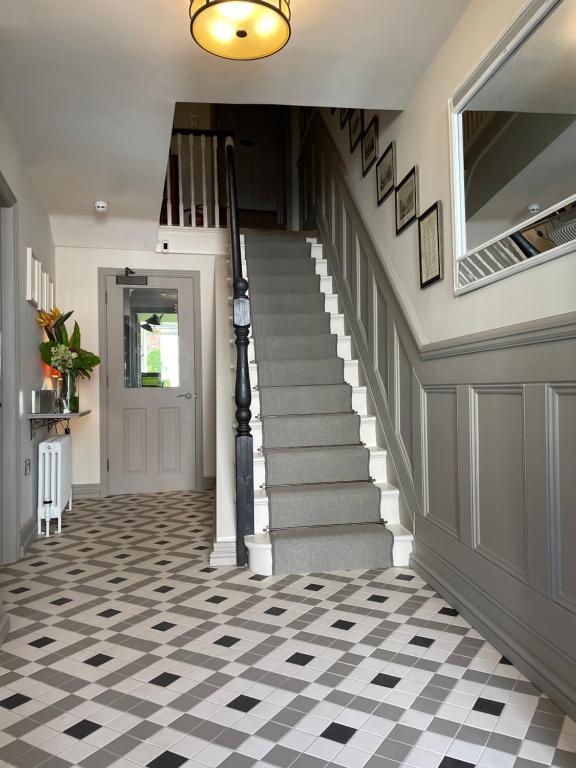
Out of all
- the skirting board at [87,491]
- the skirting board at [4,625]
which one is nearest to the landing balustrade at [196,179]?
the skirting board at [87,491]

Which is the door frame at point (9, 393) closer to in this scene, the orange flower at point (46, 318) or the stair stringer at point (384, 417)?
the orange flower at point (46, 318)

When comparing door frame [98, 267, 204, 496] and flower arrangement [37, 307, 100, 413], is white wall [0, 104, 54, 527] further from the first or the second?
door frame [98, 267, 204, 496]

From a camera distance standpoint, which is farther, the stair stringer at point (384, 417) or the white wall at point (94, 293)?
the white wall at point (94, 293)

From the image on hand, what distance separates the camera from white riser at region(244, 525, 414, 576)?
3086 millimetres

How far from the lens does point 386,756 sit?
1592mm

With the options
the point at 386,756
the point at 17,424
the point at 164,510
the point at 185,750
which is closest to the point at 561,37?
the point at 386,756

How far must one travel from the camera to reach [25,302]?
3.94 meters

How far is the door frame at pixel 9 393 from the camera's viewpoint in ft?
11.3

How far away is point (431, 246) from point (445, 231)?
155 mm

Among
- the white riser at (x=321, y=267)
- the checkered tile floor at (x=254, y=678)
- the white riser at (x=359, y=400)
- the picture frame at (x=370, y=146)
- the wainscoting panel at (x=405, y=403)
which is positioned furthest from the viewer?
the white riser at (x=321, y=267)

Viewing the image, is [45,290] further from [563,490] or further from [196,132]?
[563,490]

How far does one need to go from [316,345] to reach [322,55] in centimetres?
222

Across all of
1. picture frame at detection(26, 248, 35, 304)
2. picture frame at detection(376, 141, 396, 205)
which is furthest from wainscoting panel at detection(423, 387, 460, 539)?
picture frame at detection(26, 248, 35, 304)

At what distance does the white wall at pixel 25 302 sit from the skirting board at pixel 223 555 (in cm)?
140
